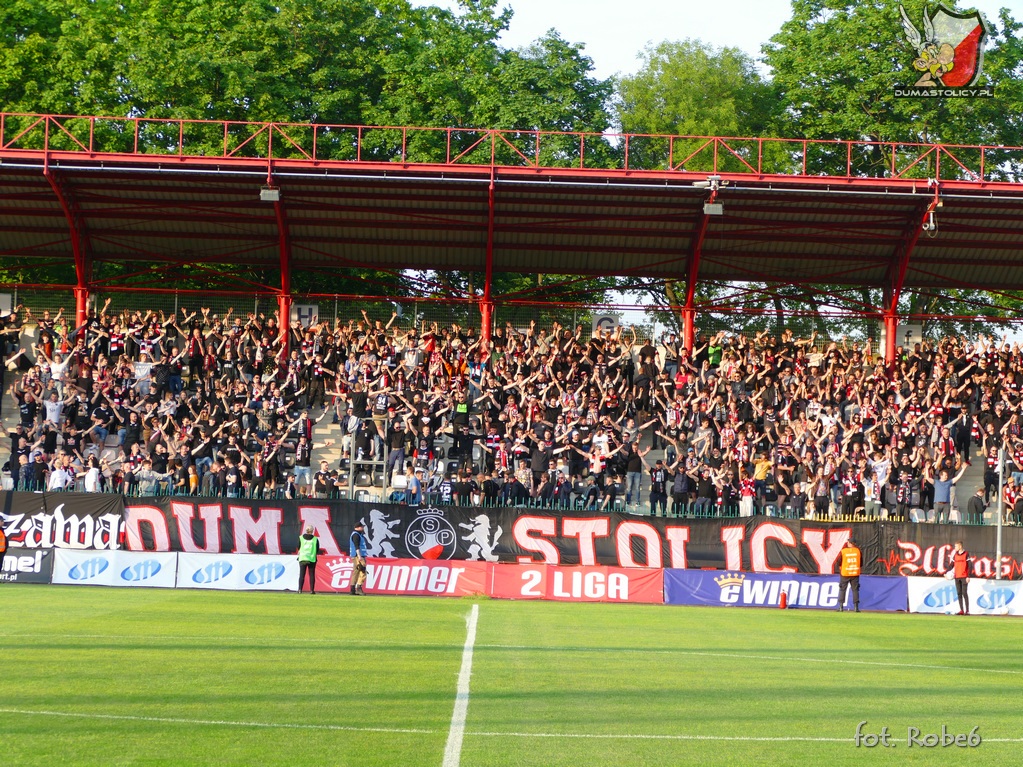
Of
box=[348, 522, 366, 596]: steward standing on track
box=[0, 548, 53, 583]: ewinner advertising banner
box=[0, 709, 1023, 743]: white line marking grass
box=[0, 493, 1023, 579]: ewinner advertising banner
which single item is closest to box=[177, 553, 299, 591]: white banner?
box=[348, 522, 366, 596]: steward standing on track

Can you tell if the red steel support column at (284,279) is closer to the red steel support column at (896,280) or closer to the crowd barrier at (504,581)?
the crowd barrier at (504,581)

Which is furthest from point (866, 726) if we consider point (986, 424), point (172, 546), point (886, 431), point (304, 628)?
point (986, 424)

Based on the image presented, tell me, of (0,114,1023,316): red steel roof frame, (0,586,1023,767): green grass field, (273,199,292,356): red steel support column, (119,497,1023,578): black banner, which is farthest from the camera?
(273,199,292,356): red steel support column

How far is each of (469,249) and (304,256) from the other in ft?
20.6

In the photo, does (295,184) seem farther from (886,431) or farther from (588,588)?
(886,431)

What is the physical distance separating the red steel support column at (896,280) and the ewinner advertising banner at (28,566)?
2829 cm

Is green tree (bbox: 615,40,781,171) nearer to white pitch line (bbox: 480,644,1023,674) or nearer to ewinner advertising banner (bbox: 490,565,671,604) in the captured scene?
ewinner advertising banner (bbox: 490,565,671,604)

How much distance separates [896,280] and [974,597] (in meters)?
17.1

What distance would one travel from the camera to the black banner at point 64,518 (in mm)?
30922

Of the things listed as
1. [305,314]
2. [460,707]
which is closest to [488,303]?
[305,314]

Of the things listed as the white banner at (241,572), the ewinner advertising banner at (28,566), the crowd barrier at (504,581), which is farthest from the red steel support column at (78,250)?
the white banner at (241,572)

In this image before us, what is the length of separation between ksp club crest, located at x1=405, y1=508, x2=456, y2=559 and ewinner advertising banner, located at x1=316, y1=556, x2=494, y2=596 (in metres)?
2.69

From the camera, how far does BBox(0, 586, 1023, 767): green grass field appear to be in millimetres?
9492

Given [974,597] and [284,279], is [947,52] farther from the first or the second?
[974,597]
